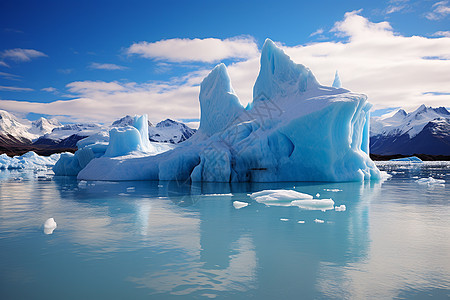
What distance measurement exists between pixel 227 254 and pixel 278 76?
16594 millimetres

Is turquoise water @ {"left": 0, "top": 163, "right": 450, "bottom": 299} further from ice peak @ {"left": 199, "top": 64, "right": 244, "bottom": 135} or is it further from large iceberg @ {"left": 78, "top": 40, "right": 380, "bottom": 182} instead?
ice peak @ {"left": 199, "top": 64, "right": 244, "bottom": 135}

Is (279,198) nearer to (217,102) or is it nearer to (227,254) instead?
(227,254)

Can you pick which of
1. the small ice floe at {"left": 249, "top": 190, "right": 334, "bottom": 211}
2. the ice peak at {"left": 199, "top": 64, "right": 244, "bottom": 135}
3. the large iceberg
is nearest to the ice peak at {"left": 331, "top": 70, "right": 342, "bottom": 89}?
the large iceberg

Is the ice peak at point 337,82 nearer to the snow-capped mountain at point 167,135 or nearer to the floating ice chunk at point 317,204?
the floating ice chunk at point 317,204

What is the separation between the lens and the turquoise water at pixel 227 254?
138 inches

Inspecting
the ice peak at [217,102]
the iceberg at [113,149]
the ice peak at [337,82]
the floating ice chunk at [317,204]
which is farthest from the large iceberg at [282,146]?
the floating ice chunk at [317,204]

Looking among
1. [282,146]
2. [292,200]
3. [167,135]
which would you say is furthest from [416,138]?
[292,200]

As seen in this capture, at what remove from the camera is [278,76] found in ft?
65.7

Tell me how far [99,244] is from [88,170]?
16.2 meters

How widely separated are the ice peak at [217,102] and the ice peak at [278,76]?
5.34ft

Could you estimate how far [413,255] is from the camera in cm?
462

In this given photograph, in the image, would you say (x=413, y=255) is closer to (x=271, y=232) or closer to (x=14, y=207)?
(x=271, y=232)

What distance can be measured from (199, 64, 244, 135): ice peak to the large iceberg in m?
1.38

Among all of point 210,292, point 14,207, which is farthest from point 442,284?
point 14,207
